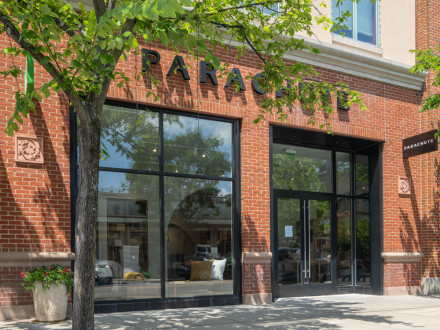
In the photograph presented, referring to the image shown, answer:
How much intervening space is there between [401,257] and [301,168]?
11.9ft

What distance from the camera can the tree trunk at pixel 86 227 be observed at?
5.77 metres

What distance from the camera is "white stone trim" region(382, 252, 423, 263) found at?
1305 cm

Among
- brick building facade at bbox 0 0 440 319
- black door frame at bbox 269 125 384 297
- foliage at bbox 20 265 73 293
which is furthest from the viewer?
black door frame at bbox 269 125 384 297

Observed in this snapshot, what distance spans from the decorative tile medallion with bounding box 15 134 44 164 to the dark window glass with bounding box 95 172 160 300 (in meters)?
1.30

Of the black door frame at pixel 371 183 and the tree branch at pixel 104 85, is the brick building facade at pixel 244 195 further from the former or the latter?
the tree branch at pixel 104 85

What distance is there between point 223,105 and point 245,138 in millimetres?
888

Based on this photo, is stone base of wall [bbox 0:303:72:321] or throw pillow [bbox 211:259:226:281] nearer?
stone base of wall [bbox 0:303:72:321]

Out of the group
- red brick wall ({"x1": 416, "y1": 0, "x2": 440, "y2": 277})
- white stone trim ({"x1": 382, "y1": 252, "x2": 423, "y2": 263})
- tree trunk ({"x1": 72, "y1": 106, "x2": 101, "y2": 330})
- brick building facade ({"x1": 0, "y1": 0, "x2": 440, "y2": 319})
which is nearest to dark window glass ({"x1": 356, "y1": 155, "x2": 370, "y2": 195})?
brick building facade ({"x1": 0, "y1": 0, "x2": 440, "y2": 319})

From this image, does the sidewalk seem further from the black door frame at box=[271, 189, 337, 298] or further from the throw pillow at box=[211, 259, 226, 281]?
the throw pillow at box=[211, 259, 226, 281]

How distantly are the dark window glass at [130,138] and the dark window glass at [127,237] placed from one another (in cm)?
26

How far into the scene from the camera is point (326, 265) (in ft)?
42.7

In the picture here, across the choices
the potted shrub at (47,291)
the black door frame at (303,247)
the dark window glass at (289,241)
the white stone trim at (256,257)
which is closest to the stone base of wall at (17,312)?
the potted shrub at (47,291)

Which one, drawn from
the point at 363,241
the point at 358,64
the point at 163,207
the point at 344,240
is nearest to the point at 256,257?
the point at 163,207

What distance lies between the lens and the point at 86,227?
19.2 feet
